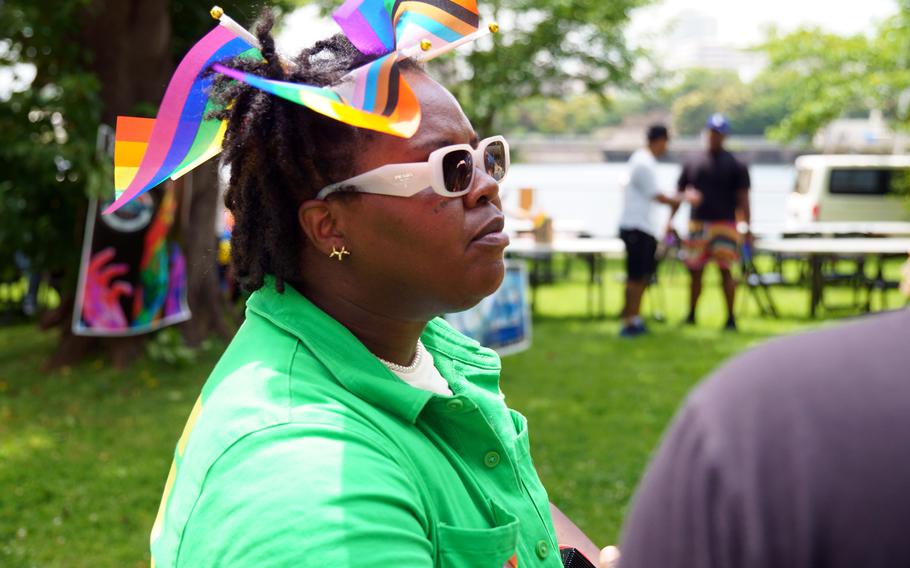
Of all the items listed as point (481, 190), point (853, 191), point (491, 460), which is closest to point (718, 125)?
point (481, 190)

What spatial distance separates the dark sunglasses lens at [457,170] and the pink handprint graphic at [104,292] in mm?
6990

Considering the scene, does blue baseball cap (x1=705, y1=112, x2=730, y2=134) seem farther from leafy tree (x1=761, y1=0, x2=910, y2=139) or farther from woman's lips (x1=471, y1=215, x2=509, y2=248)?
leafy tree (x1=761, y1=0, x2=910, y2=139)

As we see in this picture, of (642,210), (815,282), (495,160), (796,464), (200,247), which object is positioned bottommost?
(815,282)

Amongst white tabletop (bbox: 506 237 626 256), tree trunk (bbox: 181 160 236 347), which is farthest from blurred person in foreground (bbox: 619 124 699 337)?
tree trunk (bbox: 181 160 236 347)

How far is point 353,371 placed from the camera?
5.16 feet

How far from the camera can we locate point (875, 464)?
742 millimetres

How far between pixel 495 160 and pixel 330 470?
89cm

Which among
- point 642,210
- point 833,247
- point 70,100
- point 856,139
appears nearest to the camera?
point 70,100

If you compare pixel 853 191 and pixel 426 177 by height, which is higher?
pixel 426 177

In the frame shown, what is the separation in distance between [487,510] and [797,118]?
23.0 meters

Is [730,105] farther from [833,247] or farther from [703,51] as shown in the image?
[703,51]

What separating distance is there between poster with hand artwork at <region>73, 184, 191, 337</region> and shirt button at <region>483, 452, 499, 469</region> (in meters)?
7.02

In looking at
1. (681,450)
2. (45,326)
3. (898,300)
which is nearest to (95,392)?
(45,326)

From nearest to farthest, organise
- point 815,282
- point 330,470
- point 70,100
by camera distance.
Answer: point 330,470 → point 70,100 → point 815,282
